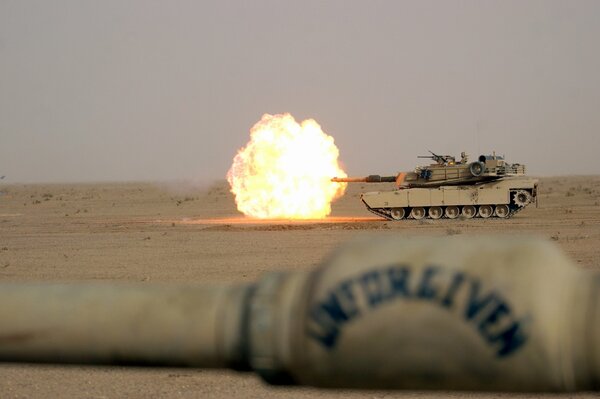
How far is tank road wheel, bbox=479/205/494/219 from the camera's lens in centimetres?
3812

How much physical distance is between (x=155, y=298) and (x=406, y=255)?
466mm

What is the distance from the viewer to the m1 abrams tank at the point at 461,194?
124 feet

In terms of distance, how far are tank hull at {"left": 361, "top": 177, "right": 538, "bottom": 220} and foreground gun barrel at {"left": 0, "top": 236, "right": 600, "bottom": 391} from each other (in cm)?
3606

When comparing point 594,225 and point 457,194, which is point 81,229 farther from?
point 594,225

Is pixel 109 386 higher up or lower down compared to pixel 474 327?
lower down

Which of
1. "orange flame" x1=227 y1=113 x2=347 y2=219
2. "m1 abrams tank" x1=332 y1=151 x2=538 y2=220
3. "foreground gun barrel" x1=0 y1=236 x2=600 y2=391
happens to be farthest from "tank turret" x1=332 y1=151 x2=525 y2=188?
"foreground gun barrel" x1=0 y1=236 x2=600 y2=391

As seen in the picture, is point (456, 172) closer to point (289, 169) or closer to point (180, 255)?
point (289, 169)

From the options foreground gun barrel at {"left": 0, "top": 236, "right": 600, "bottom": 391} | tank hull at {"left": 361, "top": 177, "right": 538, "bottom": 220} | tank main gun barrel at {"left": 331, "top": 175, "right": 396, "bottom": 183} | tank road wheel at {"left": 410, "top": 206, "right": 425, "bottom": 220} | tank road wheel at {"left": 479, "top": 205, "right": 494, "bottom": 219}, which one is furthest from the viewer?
tank main gun barrel at {"left": 331, "top": 175, "right": 396, "bottom": 183}

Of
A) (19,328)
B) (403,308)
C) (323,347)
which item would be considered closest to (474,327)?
(403,308)

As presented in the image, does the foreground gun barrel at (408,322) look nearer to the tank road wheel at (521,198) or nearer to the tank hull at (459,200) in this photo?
the tank hull at (459,200)

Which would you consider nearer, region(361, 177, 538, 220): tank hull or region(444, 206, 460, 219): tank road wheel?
region(361, 177, 538, 220): tank hull

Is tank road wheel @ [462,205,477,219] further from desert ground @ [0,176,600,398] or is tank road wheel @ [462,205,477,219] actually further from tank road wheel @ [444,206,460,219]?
desert ground @ [0,176,600,398]

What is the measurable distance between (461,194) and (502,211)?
6.75 ft

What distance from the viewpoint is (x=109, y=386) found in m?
9.23
